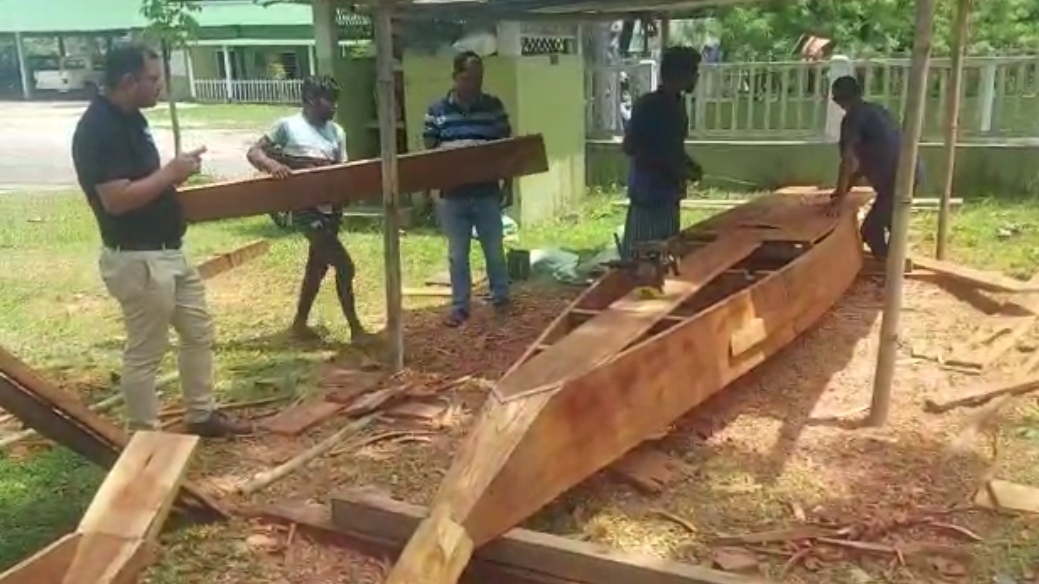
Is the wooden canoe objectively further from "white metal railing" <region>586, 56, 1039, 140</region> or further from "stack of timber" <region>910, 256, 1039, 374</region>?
"white metal railing" <region>586, 56, 1039, 140</region>

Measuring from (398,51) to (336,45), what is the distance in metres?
0.86

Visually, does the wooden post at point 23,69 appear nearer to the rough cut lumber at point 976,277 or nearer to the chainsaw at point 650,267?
the rough cut lumber at point 976,277

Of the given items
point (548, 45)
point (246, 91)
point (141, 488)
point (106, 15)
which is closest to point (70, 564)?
point (141, 488)

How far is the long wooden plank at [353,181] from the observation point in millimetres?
5465

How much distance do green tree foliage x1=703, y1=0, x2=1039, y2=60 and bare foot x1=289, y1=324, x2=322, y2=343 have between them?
10950 millimetres

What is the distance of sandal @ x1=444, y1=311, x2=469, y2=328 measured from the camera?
6.77m

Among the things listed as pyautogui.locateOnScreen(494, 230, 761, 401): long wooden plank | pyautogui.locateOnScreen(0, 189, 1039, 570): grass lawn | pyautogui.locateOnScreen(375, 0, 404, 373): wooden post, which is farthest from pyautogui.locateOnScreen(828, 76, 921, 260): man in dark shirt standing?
pyautogui.locateOnScreen(375, 0, 404, 373): wooden post

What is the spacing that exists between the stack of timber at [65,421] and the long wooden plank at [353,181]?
1.57 meters

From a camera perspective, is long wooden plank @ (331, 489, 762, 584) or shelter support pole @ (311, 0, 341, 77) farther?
shelter support pole @ (311, 0, 341, 77)

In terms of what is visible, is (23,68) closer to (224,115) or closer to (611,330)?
(224,115)

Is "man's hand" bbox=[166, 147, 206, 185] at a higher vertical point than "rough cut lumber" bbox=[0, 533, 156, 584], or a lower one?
higher

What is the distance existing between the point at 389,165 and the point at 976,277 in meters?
4.55

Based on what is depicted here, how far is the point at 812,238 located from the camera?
19.9ft

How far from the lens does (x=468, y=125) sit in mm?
6586
